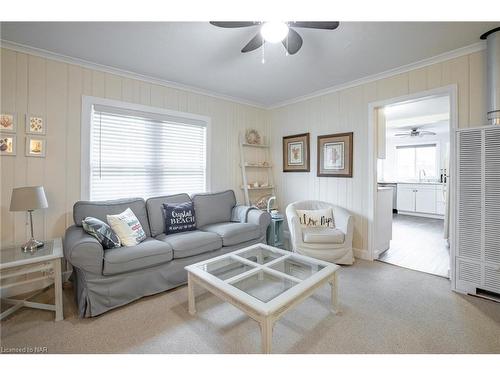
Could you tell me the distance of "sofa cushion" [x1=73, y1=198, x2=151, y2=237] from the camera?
245cm

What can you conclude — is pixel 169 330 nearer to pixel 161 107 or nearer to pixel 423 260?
pixel 161 107

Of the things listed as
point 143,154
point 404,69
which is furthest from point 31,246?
point 404,69

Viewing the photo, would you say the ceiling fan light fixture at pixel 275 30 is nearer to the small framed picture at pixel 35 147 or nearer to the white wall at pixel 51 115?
the white wall at pixel 51 115

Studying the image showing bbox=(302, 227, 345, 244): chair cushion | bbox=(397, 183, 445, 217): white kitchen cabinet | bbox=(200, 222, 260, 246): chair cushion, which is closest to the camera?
bbox=(200, 222, 260, 246): chair cushion

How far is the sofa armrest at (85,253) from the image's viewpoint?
1.89m

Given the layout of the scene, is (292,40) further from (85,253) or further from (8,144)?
(8,144)

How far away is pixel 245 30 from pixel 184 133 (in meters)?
1.83

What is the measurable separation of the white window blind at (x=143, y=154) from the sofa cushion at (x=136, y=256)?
3.29 feet

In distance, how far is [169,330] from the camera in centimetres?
180

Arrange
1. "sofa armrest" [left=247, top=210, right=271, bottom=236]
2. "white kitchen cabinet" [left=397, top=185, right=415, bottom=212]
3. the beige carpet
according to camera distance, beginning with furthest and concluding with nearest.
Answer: "white kitchen cabinet" [left=397, top=185, right=415, bottom=212] → "sofa armrest" [left=247, top=210, right=271, bottom=236] → the beige carpet

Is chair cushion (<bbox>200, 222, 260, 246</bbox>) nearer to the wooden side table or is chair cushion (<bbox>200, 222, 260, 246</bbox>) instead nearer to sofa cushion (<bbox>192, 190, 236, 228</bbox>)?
sofa cushion (<bbox>192, 190, 236, 228</bbox>)

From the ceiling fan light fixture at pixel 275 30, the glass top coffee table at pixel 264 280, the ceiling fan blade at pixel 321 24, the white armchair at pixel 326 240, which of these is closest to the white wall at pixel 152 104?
the white armchair at pixel 326 240

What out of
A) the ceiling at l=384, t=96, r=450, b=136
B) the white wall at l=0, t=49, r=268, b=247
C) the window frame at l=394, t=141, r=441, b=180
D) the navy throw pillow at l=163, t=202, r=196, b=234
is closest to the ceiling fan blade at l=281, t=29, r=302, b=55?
the white wall at l=0, t=49, r=268, b=247

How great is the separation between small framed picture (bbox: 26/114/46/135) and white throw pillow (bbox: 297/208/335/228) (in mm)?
3168
